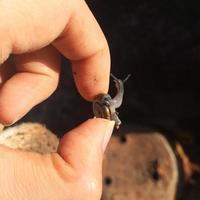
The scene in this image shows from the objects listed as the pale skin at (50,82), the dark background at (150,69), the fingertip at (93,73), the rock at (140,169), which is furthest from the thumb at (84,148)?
the dark background at (150,69)

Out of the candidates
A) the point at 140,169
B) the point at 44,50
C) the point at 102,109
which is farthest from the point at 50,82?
the point at 140,169

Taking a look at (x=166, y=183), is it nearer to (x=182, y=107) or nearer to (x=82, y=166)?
(x=182, y=107)

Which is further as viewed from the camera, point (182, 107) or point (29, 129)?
point (182, 107)

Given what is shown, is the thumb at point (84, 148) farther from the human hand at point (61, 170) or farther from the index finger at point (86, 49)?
the index finger at point (86, 49)

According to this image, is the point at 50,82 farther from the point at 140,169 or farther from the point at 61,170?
the point at 140,169

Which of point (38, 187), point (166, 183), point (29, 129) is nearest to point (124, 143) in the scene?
point (166, 183)

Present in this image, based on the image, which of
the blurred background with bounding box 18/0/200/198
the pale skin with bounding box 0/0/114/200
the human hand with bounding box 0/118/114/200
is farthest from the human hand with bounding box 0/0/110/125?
the blurred background with bounding box 18/0/200/198
